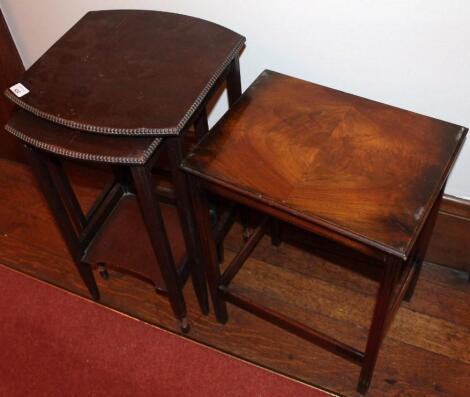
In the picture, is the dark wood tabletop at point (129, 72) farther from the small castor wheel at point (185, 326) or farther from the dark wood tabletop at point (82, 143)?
the small castor wheel at point (185, 326)

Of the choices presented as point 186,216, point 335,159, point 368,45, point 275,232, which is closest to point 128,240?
point 186,216

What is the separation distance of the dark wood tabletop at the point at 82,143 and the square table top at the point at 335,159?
10cm

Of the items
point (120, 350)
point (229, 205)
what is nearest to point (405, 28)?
point (229, 205)

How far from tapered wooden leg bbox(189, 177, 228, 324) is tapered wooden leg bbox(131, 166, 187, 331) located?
0.07 metres

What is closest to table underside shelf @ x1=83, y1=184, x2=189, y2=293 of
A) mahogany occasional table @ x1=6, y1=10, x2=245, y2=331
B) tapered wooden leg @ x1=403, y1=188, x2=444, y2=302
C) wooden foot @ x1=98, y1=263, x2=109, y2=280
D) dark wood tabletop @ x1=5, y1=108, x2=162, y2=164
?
mahogany occasional table @ x1=6, y1=10, x2=245, y2=331

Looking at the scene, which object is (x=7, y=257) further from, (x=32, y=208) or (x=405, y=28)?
(x=405, y=28)

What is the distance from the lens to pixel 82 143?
109 cm

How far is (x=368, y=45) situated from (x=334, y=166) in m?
0.34

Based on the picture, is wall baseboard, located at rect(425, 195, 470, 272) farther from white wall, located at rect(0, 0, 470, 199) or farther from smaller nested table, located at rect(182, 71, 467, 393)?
smaller nested table, located at rect(182, 71, 467, 393)

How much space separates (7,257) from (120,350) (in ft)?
1.66

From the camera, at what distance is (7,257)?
1.76 meters

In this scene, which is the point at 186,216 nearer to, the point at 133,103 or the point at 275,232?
the point at 133,103

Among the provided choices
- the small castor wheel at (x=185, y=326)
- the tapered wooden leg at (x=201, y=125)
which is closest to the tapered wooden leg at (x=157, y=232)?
the small castor wheel at (x=185, y=326)

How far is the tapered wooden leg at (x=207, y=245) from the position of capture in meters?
1.18
